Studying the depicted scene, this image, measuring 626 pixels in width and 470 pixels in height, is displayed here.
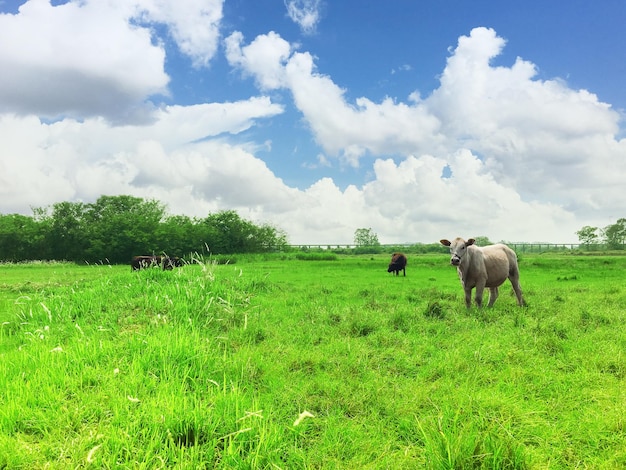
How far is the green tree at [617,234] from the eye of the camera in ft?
272

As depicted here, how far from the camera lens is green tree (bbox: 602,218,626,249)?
82838 mm

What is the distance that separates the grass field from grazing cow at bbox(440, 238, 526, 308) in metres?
2.04

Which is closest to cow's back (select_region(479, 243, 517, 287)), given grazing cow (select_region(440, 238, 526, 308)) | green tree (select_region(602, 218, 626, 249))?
grazing cow (select_region(440, 238, 526, 308))

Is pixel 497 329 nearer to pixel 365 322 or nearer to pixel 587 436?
pixel 365 322

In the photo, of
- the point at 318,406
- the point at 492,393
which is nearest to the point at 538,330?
the point at 492,393

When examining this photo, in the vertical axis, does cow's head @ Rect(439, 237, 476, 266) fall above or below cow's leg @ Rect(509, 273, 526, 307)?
above

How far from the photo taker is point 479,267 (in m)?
10.8

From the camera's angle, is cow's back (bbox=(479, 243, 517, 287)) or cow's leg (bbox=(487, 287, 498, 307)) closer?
cow's back (bbox=(479, 243, 517, 287))

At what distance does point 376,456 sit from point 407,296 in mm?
10032

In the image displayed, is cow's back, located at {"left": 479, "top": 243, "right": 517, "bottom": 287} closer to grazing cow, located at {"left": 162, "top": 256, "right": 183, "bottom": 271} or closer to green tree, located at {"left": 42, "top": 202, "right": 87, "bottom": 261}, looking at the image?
grazing cow, located at {"left": 162, "top": 256, "right": 183, "bottom": 271}

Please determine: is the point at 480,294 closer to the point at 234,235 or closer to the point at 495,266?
the point at 495,266

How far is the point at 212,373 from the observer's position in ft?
15.5

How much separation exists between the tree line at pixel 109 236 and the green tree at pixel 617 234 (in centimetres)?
7342

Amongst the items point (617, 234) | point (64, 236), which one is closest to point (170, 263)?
point (64, 236)
